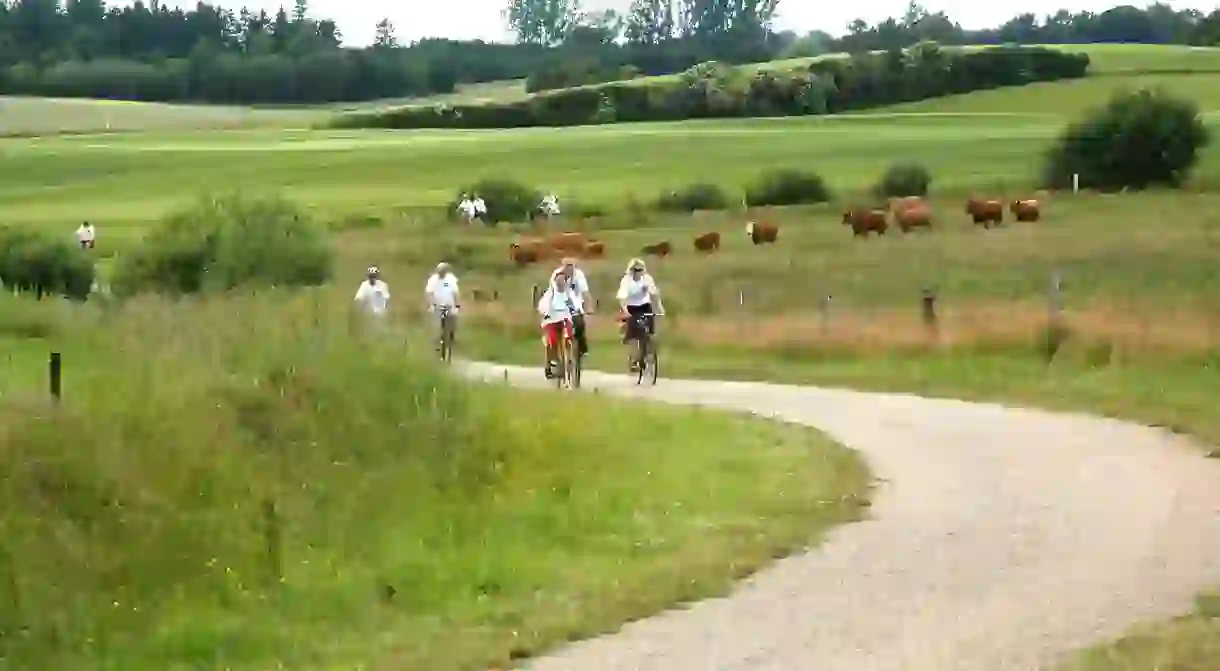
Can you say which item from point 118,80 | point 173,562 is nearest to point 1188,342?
point 173,562

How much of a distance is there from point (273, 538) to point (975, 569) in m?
4.03

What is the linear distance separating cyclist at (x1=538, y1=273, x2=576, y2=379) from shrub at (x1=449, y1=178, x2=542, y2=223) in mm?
44205

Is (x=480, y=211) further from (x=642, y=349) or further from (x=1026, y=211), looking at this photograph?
(x=642, y=349)

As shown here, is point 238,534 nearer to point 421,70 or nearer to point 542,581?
point 542,581

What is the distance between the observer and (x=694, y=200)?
73.5 m

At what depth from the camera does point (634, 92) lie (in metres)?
128

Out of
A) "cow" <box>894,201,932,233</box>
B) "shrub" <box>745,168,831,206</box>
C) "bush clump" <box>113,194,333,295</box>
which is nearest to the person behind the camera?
"bush clump" <box>113,194,333,295</box>

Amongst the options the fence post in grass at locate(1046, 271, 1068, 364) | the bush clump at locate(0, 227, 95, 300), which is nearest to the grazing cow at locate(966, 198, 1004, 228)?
the bush clump at locate(0, 227, 95, 300)

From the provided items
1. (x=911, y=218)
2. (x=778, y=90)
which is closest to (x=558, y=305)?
(x=911, y=218)

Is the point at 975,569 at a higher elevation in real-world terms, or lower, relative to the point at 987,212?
higher

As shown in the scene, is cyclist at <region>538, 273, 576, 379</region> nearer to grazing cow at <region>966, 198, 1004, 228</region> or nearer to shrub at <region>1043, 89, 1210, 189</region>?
grazing cow at <region>966, 198, 1004, 228</region>

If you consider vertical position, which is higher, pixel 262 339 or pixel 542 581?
pixel 262 339

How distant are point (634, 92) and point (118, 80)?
5517 centimetres

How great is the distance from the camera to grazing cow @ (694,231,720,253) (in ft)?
177
